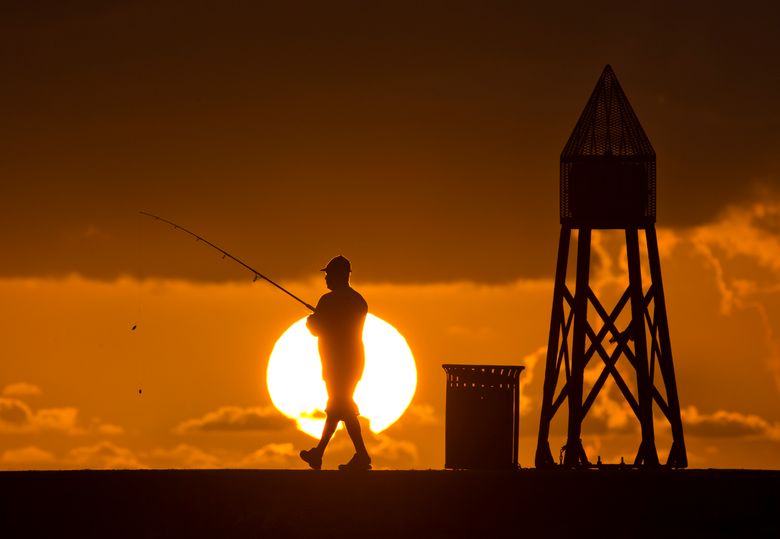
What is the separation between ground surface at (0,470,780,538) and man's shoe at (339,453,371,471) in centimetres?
178

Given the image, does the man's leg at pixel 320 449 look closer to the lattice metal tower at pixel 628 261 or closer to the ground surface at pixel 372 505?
the ground surface at pixel 372 505

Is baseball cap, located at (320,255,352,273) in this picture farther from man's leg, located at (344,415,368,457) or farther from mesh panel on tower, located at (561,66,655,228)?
mesh panel on tower, located at (561,66,655,228)

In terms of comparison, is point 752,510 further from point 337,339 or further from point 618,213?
point 618,213

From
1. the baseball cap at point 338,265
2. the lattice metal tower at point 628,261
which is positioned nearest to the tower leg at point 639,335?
the lattice metal tower at point 628,261

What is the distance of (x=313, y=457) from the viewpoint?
2788cm

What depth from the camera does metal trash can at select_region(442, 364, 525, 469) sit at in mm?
37344

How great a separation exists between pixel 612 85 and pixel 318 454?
24367 millimetres

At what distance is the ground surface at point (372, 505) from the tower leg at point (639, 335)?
22852 millimetres

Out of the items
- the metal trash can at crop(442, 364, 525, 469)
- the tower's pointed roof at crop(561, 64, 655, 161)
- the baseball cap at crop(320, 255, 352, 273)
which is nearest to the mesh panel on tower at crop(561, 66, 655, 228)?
the tower's pointed roof at crop(561, 64, 655, 161)

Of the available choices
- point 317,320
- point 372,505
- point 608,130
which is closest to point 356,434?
point 317,320

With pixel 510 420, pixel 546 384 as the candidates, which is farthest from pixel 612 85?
pixel 510 420

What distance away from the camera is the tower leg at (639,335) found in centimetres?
4834

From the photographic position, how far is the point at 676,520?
25.1m

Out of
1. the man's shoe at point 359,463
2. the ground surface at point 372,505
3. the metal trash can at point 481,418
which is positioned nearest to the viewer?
the ground surface at point 372,505
